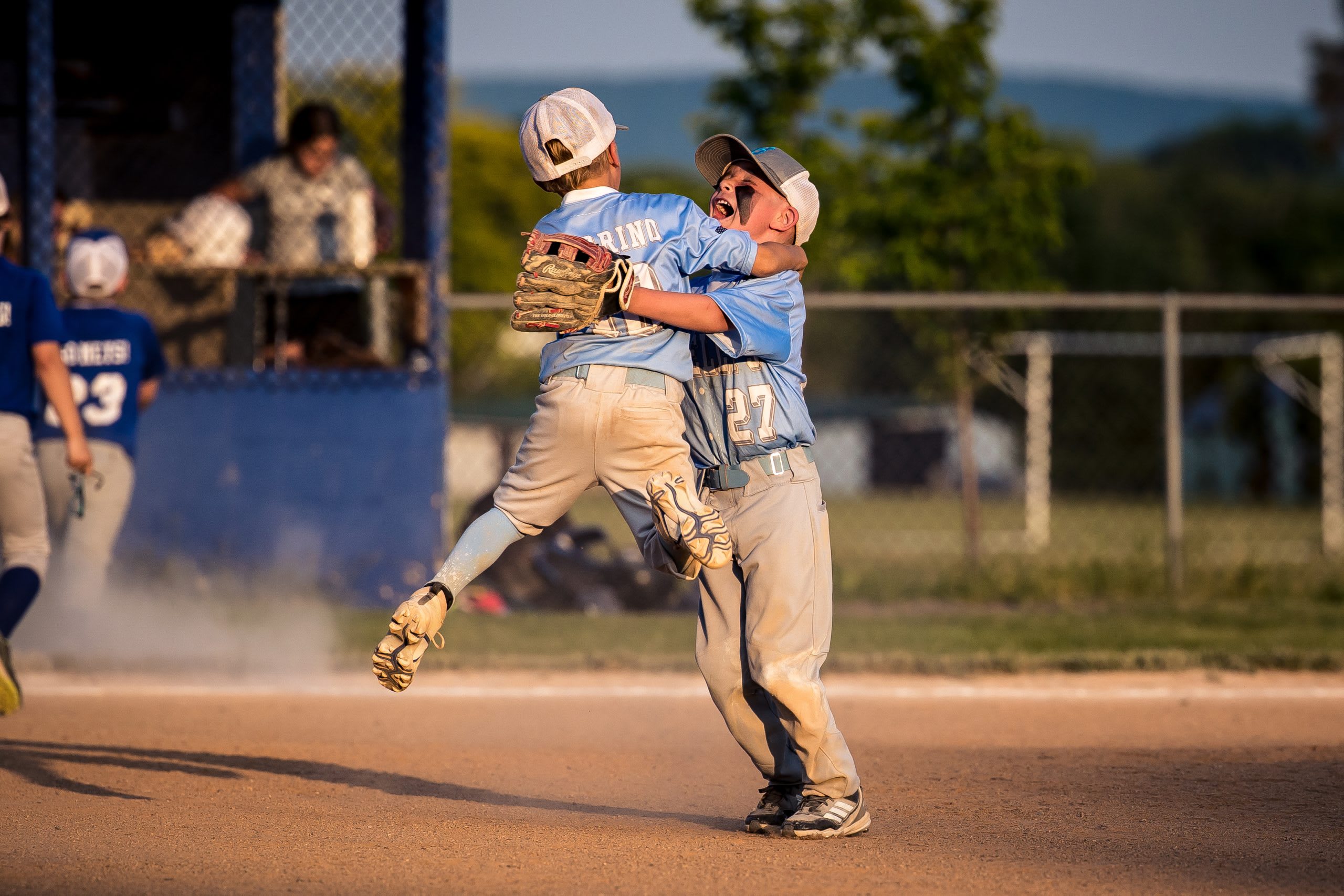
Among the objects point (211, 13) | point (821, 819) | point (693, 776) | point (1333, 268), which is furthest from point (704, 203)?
point (1333, 268)

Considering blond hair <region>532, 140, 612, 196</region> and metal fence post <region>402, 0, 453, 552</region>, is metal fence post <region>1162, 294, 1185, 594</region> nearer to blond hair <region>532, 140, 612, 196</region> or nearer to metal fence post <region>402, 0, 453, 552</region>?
metal fence post <region>402, 0, 453, 552</region>

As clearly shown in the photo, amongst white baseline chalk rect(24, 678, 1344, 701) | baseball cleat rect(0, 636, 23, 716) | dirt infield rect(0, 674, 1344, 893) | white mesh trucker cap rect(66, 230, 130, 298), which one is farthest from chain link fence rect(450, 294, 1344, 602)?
baseball cleat rect(0, 636, 23, 716)

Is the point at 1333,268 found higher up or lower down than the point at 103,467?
higher up

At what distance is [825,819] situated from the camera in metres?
4.14

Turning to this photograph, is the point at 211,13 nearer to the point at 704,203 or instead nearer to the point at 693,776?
the point at 704,203

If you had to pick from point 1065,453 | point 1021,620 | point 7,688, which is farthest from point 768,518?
point 1065,453

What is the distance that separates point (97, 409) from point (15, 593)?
1.64 m

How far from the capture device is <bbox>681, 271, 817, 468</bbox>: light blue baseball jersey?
404 centimetres

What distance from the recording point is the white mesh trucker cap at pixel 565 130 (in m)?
4.02

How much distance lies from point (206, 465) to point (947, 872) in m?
6.91

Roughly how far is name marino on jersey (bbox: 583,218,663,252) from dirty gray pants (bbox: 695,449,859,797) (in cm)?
72

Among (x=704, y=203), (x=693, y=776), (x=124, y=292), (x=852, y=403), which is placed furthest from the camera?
(x=852, y=403)

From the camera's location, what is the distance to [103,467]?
286 inches

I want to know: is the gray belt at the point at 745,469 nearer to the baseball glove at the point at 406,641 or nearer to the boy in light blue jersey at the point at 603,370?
the boy in light blue jersey at the point at 603,370
